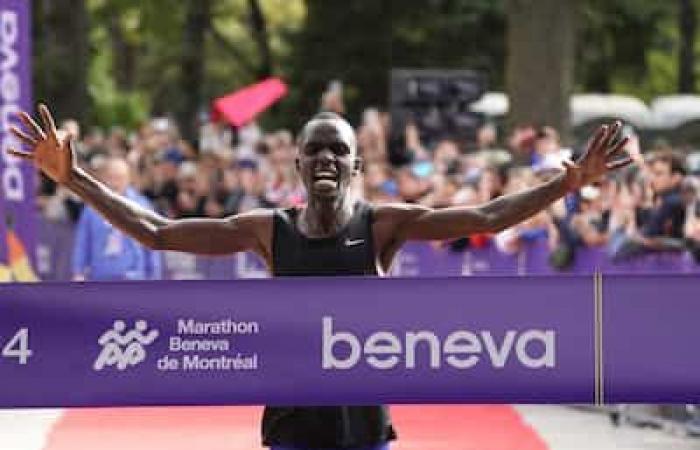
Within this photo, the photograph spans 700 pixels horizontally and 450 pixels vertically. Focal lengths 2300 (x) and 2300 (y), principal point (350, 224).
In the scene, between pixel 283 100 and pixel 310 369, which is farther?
pixel 283 100

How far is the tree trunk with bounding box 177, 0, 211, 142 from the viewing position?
47491mm

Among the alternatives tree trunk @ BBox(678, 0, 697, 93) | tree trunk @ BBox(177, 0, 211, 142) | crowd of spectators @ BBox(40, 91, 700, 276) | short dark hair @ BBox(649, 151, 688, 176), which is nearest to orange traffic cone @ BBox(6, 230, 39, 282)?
crowd of spectators @ BBox(40, 91, 700, 276)

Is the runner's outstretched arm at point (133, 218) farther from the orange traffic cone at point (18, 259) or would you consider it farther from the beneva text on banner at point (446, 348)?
the orange traffic cone at point (18, 259)

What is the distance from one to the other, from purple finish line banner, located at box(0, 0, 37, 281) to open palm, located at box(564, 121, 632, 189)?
1200cm

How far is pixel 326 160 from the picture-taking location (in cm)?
775

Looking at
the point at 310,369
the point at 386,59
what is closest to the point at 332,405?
the point at 310,369

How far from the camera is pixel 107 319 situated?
26.6 feet

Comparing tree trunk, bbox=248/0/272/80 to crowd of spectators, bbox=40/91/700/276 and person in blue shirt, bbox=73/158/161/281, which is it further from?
person in blue shirt, bbox=73/158/161/281

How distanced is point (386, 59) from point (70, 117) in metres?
11.3

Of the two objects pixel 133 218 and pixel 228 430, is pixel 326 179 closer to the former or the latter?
pixel 133 218

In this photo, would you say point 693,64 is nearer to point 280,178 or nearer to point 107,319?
point 280,178

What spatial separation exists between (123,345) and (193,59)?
39.9 meters

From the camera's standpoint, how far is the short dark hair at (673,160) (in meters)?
16.6

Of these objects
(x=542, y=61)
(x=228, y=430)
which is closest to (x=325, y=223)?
(x=228, y=430)
